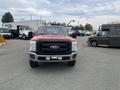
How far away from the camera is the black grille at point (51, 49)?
8219 mm

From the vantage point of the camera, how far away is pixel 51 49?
826 cm

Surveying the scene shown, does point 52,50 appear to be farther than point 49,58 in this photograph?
Yes

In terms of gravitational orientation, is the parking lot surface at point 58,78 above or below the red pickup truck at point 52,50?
below

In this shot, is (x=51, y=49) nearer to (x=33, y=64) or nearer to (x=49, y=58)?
(x=49, y=58)

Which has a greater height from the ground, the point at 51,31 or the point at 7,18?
the point at 7,18

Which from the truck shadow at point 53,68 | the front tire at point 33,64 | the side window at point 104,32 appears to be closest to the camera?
the truck shadow at point 53,68

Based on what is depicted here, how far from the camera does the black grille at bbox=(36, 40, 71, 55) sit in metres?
8.22

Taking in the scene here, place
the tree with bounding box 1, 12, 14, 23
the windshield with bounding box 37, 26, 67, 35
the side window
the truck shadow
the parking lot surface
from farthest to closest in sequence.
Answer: the tree with bounding box 1, 12, 14, 23
the side window
the windshield with bounding box 37, 26, 67, 35
the truck shadow
the parking lot surface

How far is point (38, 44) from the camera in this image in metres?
8.21

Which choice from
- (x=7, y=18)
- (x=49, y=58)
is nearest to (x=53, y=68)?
(x=49, y=58)

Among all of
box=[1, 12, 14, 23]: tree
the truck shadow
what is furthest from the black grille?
box=[1, 12, 14, 23]: tree

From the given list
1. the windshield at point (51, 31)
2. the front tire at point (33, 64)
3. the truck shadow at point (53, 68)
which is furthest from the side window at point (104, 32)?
the front tire at point (33, 64)

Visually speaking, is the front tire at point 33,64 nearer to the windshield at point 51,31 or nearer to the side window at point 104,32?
the windshield at point 51,31

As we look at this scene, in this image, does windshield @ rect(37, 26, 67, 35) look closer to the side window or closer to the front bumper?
the front bumper
